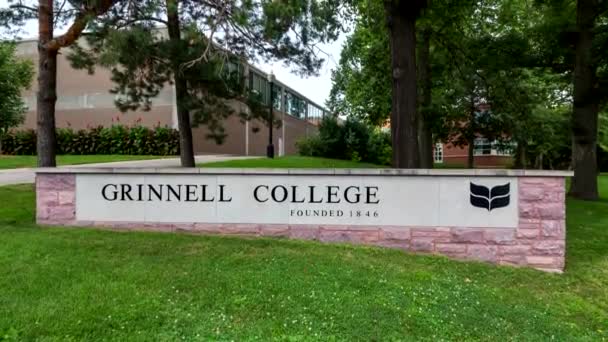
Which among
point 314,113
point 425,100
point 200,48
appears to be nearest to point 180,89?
point 200,48

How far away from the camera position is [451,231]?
6.18 metres

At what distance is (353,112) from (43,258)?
29.6 m

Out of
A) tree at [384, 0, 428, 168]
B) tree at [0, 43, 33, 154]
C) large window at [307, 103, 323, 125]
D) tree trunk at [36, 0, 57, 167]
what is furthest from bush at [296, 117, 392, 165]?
large window at [307, 103, 323, 125]

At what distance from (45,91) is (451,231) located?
22.6 feet

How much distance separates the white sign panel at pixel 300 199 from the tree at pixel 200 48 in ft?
6.08

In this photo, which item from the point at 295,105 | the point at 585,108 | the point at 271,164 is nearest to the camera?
the point at 585,108

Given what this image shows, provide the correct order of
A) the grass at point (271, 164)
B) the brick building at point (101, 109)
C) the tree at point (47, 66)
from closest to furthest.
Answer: the tree at point (47, 66), the grass at point (271, 164), the brick building at point (101, 109)

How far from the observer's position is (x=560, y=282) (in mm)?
5648

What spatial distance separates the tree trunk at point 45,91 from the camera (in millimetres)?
8867

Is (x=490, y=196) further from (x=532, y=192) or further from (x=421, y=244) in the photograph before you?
(x=421, y=244)

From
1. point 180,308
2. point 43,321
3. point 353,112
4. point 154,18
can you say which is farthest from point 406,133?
point 353,112

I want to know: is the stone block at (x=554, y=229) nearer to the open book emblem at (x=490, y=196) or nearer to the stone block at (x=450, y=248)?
the open book emblem at (x=490, y=196)

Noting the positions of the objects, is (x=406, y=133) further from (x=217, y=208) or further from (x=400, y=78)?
Result: (x=217, y=208)

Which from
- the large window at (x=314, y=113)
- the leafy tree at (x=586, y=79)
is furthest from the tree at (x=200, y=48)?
the large window at (x=314, y=113)
